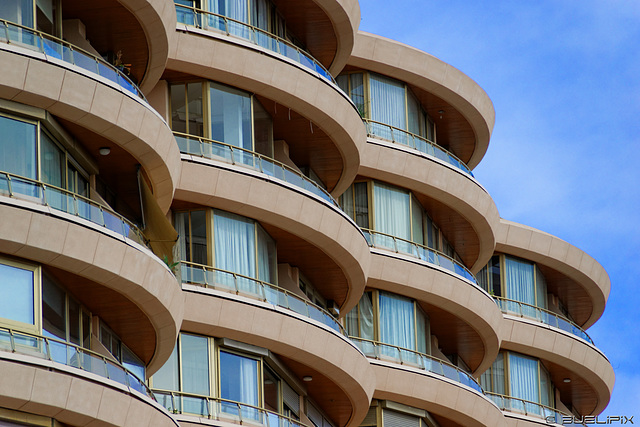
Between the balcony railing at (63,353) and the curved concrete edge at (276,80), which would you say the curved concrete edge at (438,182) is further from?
the balcony railing at (63,353)

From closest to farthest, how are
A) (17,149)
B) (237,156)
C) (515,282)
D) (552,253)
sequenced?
(17,149) → (237,156) → (515,282) → (552,253)

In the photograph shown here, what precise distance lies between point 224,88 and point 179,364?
849cm

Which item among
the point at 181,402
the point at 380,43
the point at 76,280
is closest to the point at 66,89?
the point at 76,280

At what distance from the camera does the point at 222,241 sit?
1695 inches

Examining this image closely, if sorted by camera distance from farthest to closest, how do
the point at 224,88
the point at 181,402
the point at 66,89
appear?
the point at 224,88 < the point at 181,402 < the point at 66,89

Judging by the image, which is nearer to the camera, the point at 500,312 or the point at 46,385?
the point at 46,385

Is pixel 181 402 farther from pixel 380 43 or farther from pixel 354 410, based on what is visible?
pixel 380 43

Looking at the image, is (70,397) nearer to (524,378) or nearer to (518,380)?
(518,380)

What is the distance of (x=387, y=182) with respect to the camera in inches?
2111

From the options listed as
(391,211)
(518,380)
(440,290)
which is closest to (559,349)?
(518,380)

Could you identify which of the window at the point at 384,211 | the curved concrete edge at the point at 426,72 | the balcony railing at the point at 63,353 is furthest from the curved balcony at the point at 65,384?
the curved concrete edge at the point at 426,72

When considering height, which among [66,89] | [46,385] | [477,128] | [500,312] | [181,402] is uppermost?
[477,128]

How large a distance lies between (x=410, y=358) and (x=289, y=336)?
31.5ft

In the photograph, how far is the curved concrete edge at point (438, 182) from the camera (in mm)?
52812
